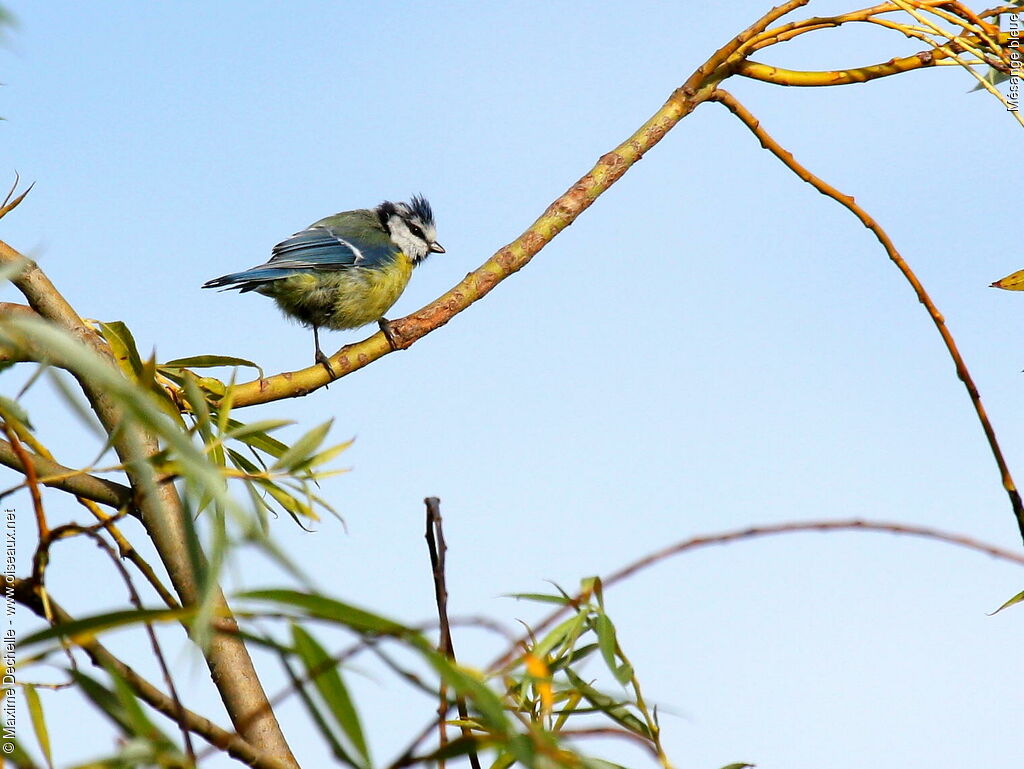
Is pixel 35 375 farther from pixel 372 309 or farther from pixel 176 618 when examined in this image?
pixel 372 309

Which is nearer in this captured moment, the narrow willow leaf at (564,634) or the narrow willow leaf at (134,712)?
the narrow willow leaf at (134,712)

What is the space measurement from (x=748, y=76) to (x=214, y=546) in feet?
5.14

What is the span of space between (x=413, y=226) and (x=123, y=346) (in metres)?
3.25

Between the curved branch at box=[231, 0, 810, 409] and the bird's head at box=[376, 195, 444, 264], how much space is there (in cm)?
279

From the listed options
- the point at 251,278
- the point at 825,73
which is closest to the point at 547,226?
the point at 825,73

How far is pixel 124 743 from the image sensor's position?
2.18 ft

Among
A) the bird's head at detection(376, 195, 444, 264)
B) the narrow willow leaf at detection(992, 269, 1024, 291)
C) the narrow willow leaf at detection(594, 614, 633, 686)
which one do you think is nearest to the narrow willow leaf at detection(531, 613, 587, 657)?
the narrow willow leaf at detection(594, 614, 633, 686)

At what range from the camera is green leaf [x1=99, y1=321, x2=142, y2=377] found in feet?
5.46

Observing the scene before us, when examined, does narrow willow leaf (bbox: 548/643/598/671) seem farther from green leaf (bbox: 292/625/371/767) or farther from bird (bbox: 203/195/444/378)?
bird (bbox: 203/195/444/378)

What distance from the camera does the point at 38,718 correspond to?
30.3 inches

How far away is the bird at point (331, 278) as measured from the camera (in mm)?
4062

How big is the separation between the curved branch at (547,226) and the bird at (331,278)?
1.95m

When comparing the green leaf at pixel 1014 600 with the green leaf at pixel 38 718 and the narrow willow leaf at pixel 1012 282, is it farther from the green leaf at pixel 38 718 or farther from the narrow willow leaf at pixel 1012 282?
the green leaf at pixel 38 718

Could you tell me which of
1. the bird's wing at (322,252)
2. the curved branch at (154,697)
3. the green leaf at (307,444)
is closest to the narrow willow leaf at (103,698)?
the curved branch at (154,697)
